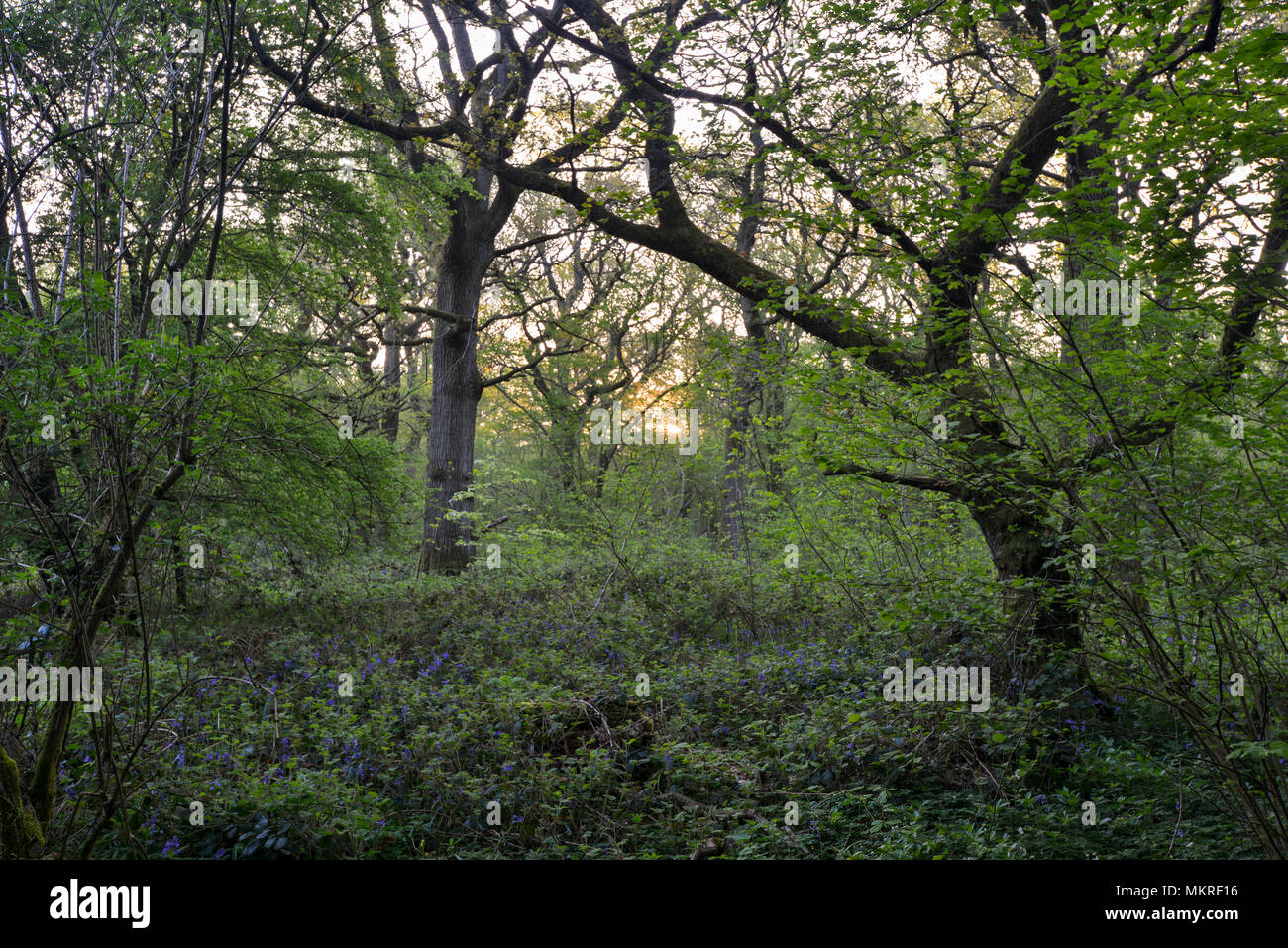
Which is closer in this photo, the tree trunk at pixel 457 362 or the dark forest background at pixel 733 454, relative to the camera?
the dark forest background at pixel 733 454

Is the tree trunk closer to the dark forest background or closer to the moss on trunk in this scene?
the dark forest background

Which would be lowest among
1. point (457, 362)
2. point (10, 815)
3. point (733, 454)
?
point (10, 815)

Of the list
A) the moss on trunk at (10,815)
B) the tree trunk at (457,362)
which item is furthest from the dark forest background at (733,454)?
the tree trunk at (457,362)

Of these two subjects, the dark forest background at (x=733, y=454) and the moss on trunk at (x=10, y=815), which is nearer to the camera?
the moss on trunk at (x=10, y=815)

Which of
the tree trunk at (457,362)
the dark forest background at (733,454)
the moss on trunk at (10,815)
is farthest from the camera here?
the tree trunk at (457,362)

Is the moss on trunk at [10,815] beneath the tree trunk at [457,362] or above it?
beneath

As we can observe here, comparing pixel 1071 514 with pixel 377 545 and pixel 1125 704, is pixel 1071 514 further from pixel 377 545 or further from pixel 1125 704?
pixel 377 545

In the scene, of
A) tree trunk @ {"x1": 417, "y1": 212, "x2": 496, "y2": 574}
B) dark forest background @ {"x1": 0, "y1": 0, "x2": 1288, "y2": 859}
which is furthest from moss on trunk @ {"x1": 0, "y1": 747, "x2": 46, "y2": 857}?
tree trunk @ {"x1": 417, "y1": 212, "x2": 496, "y2": 574}

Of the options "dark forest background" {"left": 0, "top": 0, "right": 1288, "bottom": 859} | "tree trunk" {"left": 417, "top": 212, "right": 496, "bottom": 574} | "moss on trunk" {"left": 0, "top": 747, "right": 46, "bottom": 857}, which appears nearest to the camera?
"moss on trunk" {"left": 0, "top": 747, "right": 46, "bottom": 857}

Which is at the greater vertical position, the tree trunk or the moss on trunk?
the tree trunk

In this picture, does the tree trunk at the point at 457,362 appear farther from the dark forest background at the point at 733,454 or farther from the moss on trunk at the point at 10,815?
the moss on trunk at the point at 10,815

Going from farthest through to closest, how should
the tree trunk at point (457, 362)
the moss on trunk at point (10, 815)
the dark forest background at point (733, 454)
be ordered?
the tree trunk at point (457, 362) → the dark forest background at point (733, 454) → the moss on trunk at point (10, 815)

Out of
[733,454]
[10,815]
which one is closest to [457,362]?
[733,454]

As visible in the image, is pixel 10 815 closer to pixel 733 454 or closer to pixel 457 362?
pixel 733 454
